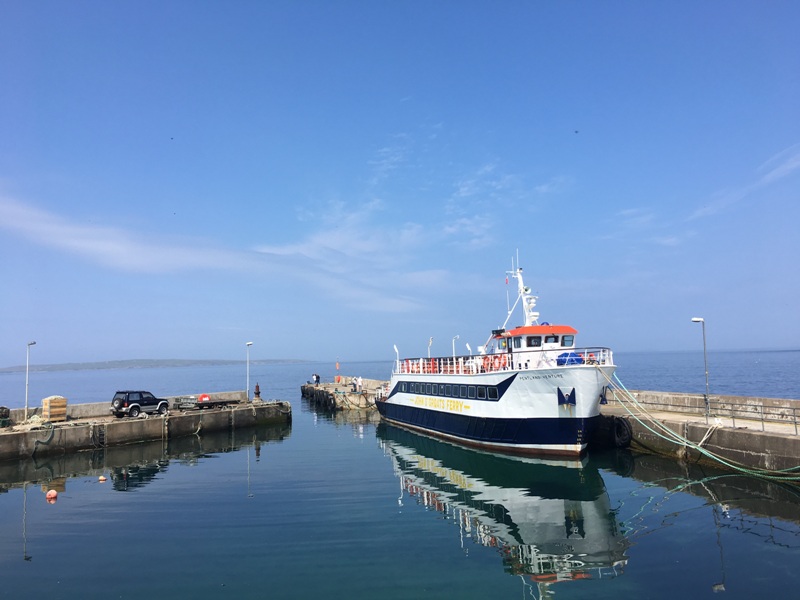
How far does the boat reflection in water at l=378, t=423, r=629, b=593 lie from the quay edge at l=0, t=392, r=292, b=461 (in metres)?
16.5

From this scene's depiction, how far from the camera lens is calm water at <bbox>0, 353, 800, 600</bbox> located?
1188 centimetres

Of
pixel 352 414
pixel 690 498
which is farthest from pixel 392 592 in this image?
pixel 352 414

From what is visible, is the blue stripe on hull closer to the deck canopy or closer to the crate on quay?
the deck canopy

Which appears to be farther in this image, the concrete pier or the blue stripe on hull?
the blue stripe on hull

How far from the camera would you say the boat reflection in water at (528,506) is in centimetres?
1322

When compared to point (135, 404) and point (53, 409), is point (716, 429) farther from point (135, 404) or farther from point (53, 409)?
point (53, 409)

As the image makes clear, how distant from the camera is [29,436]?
28.3 meters

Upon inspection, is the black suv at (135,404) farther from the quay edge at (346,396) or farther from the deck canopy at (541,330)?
the deck canopy at (541,330)

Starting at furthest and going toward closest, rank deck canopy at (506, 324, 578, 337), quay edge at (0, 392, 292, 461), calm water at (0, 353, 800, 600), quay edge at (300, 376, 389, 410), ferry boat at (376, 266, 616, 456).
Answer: quay edge at (300, 376, 389, 410) < quay edge at (0, 392, 292, 461) < deck canopy at (506, 324, 578, 337) < ferry boat at (376, 266, 616, 456) < calm water at (0, 353, 800, 600)

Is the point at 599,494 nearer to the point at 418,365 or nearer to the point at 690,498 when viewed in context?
the point at 690,498

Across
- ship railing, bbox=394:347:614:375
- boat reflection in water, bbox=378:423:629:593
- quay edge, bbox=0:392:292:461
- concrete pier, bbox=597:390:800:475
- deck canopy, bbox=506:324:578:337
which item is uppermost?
deck canopy, bbox=506:324:578:337

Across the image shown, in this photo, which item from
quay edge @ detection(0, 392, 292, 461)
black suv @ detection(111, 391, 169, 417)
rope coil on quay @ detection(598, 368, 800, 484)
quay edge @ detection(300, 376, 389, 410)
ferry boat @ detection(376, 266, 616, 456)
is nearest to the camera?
rope coil on quay @ detection(598, 368, 800, 484)

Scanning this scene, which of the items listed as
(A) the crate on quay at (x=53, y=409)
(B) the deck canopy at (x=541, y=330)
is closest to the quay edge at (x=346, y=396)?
(B) the deck canopy at (x=541, y=330)

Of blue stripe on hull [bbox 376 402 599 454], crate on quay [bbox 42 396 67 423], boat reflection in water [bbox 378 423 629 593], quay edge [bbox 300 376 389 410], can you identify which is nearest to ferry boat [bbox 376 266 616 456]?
blue stripe on hull [bbox 376 402 599 454]
